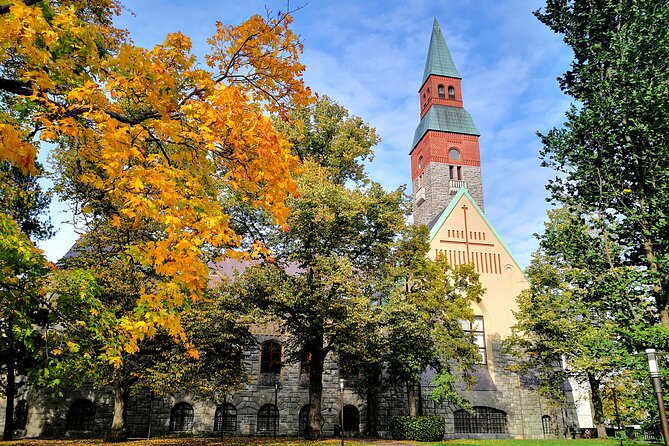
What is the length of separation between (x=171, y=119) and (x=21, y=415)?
3058 centimetres

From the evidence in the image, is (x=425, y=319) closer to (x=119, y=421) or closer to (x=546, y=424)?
(x=546, y=424)

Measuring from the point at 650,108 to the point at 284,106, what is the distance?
35.6 feet

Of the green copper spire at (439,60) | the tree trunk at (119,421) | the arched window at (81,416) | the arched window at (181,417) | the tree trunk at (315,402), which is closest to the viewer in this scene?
the tree trunk at (315,402)

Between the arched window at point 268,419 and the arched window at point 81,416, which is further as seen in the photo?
the arched window at point 268,419

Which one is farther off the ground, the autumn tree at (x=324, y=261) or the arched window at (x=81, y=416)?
the autumn tree at (x=324, y=261)

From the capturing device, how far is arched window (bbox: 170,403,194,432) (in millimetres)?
29186

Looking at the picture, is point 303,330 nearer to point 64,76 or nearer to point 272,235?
point 272,235

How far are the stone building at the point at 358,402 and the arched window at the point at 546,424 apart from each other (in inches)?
2.3

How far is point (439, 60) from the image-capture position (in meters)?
51.0

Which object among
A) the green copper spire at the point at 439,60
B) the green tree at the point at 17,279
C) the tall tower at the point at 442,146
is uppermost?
the green copper spire at the point at 439,60

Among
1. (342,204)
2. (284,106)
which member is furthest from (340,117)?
(284,106)

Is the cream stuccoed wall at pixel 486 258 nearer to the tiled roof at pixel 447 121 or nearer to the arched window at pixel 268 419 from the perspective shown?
the arched window at pixel 268 419

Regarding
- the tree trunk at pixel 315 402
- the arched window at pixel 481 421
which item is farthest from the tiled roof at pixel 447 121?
the tree trunk at pixel 315 402

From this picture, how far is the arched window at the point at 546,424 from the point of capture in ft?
96.2
